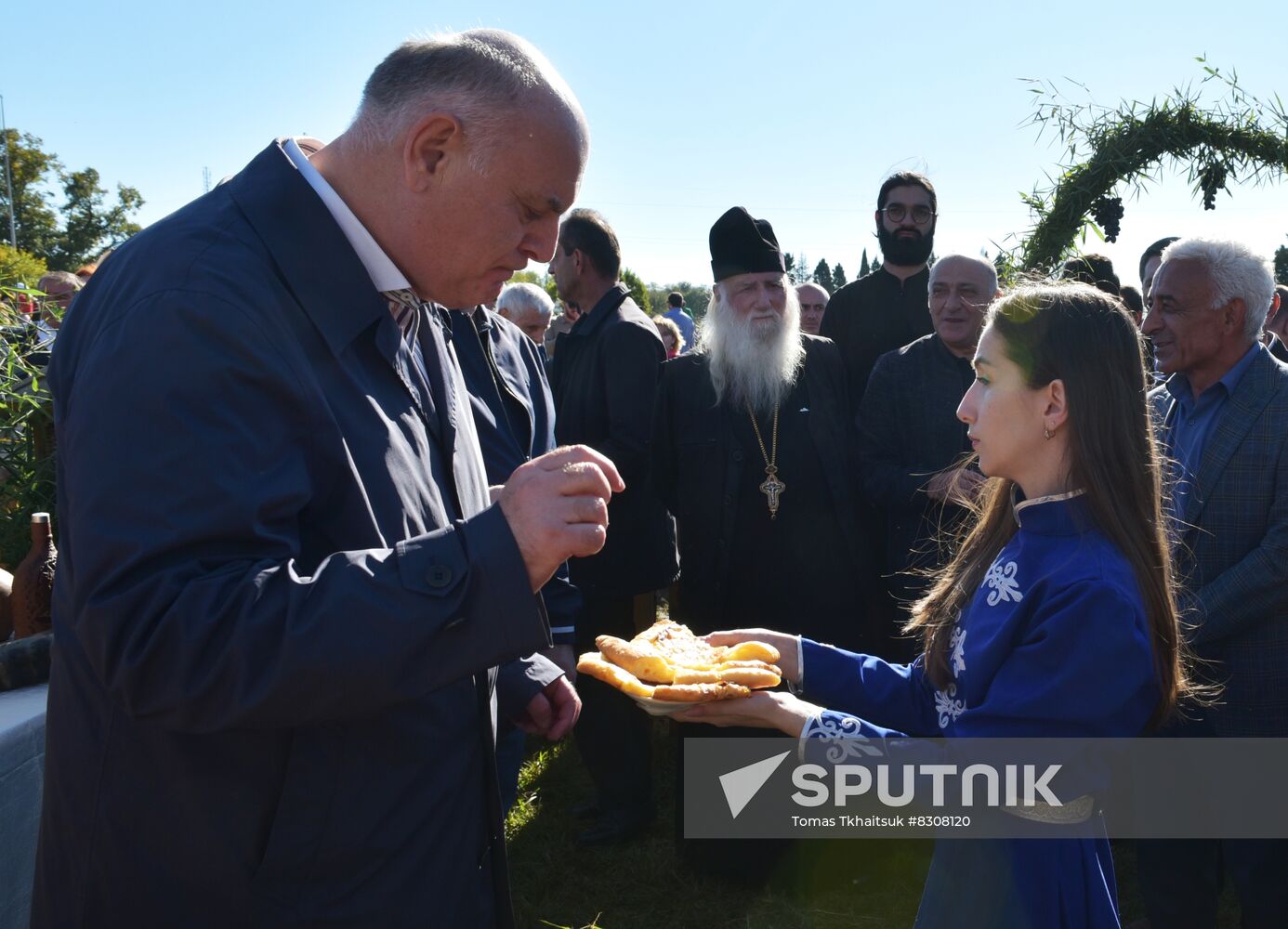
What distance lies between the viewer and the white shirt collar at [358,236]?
1.69 metres

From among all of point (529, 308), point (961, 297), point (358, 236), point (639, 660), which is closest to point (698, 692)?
point (639, 660)

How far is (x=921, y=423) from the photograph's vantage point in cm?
432

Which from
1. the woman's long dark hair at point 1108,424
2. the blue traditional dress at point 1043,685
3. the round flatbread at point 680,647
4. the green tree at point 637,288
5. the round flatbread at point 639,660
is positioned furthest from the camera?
the green tree at point 637,288

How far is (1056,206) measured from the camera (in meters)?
5.04

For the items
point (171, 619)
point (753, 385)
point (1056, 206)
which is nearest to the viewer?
point (171, 619)

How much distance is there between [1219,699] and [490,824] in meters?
2.91

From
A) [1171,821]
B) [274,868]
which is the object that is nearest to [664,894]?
[1171,821]

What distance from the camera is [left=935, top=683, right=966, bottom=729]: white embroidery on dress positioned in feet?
7.55

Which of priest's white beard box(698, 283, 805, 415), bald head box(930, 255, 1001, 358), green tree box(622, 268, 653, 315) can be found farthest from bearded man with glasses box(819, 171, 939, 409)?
green tree box(622, 268, 653, 315)

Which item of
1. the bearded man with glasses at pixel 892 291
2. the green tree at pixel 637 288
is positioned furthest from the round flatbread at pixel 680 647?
the green tree at pixel 637 288

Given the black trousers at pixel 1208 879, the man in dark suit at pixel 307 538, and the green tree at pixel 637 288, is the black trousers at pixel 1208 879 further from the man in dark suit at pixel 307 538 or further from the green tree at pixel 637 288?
the green tree at pixel 637 288

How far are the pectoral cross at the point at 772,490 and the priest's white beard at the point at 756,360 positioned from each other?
316 mm

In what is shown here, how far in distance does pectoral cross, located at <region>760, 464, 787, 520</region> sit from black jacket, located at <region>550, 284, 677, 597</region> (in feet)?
2.13

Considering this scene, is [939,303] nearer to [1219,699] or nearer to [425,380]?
[1219,699]
